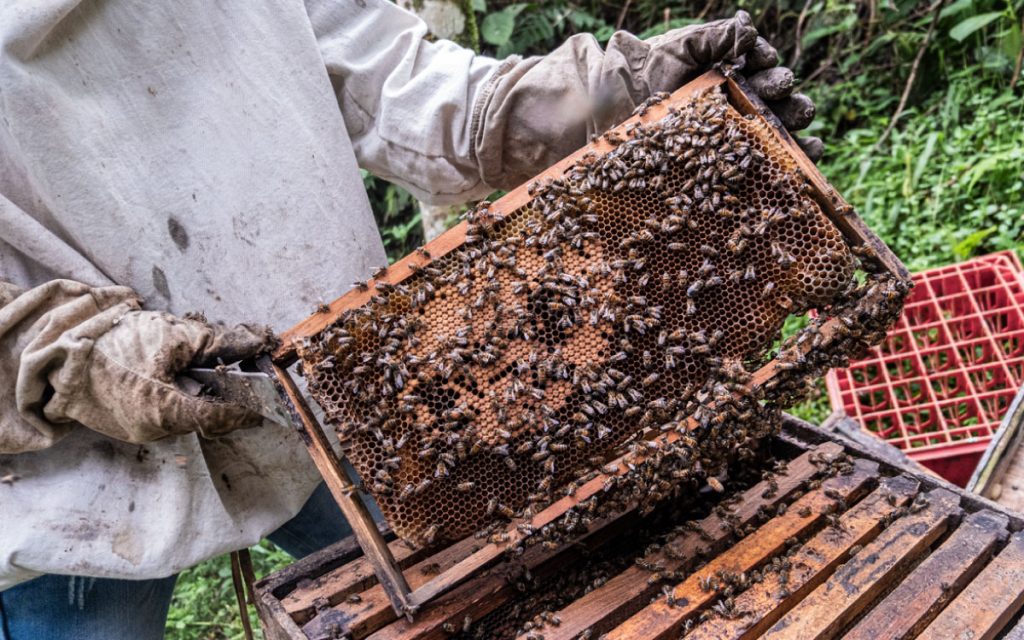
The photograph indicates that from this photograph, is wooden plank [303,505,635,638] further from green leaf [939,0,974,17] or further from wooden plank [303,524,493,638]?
green leaf [939,0,974,17]

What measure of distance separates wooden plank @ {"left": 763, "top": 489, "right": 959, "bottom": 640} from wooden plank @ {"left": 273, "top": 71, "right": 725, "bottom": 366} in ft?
5.73

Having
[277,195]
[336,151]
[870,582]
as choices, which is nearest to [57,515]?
[277,195]

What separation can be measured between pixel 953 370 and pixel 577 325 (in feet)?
10.4

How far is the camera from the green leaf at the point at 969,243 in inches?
239

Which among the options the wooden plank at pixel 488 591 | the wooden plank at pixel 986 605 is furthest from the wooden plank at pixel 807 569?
the wooden plank at pixel 488 591

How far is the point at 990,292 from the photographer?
4984 millimetres

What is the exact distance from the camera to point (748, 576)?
8.43 feet

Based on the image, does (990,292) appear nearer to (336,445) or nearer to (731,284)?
(731,284)

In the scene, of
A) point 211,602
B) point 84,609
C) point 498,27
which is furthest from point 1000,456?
point 498,27

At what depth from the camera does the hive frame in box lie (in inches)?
96.7

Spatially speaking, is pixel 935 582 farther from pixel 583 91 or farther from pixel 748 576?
pixel 583 91

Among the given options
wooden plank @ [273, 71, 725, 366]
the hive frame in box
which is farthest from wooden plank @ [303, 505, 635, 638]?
wooden plank @ [273, 71, 725, 366]

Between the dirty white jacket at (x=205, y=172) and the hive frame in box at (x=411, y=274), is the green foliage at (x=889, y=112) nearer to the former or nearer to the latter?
the dirty white jacket at (x=205, y=172)

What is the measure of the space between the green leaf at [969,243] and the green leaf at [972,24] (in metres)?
2.49
